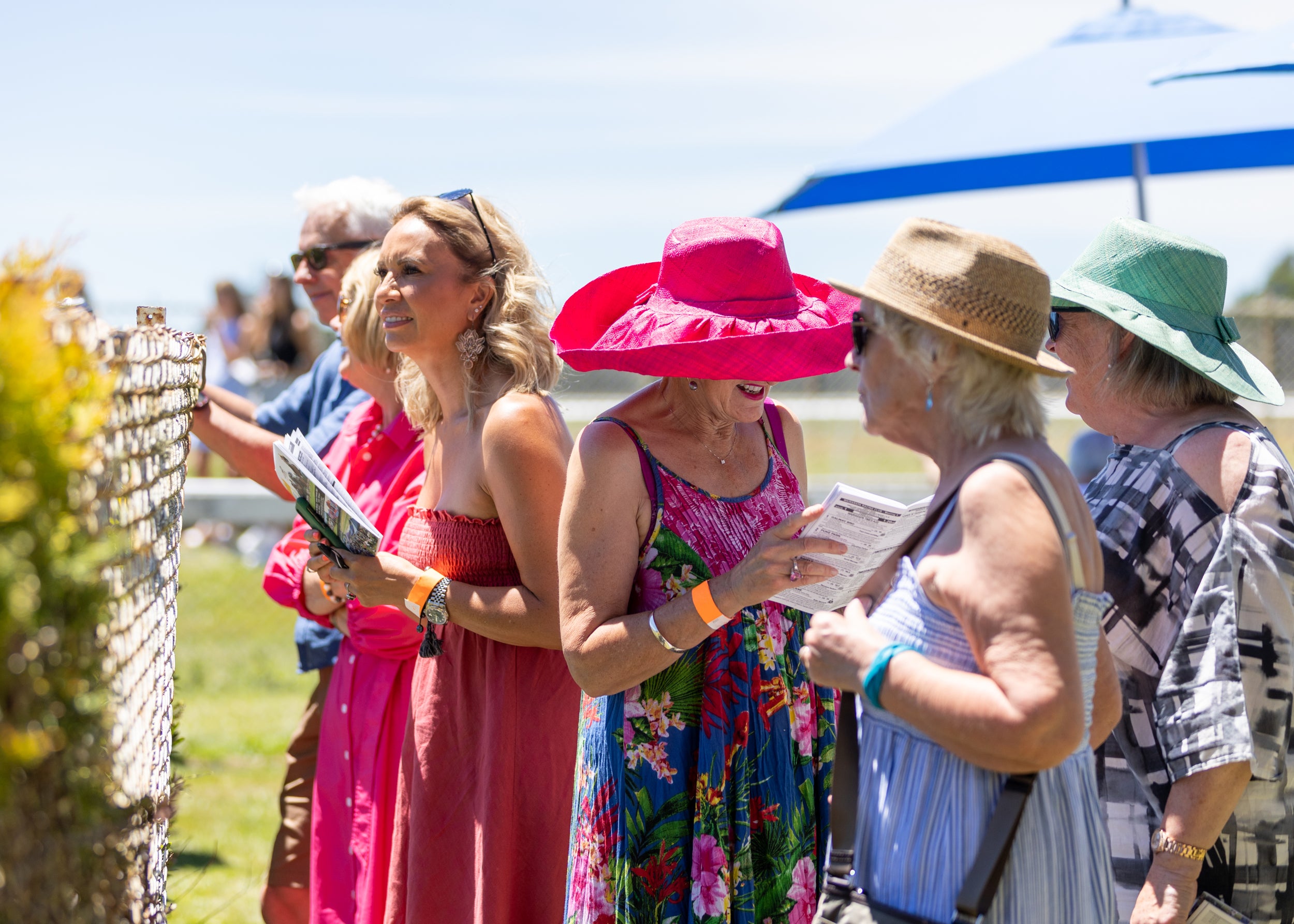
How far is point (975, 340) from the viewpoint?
1.81m

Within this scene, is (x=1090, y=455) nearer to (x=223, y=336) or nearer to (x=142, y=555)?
(x=142, y=555)

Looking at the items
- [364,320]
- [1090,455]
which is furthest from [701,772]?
[1090,455]

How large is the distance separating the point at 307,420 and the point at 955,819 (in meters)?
3.19

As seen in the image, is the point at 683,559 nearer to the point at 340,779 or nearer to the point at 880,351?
the point at 880,351

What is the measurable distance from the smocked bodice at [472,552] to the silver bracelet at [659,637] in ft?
2.03

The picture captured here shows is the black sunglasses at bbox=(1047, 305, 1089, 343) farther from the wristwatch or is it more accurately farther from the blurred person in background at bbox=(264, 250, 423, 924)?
the blurred person in background at bbox=(264, 250, 423, 924)

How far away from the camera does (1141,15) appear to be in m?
5.59

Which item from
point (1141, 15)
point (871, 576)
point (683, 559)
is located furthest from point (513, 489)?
point (1141, 15)

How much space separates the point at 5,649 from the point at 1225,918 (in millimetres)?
2223

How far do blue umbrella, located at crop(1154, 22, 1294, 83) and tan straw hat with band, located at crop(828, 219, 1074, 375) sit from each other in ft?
7.70

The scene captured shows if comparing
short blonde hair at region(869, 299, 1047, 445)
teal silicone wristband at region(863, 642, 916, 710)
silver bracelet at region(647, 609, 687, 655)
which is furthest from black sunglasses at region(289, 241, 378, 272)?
teal silicone wristband at region(863, 642, 916, 710)

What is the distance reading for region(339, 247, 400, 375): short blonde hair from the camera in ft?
11.5

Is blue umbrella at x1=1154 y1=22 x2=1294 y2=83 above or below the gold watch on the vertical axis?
above

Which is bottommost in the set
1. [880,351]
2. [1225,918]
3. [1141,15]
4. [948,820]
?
[1225,918]
